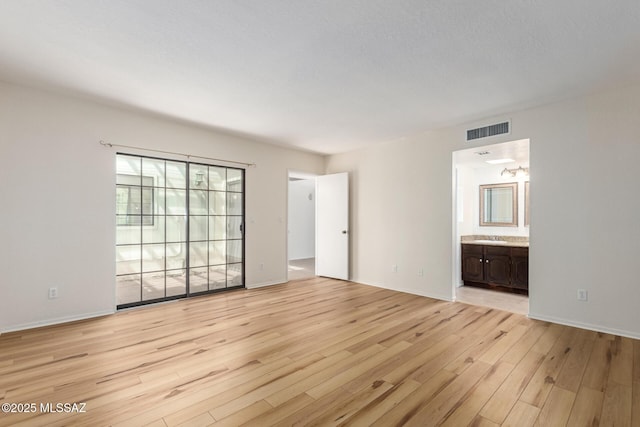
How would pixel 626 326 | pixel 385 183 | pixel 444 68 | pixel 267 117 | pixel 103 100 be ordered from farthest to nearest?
pixel 385 183 → pixel 267 117 → pixel 103 100 → pixel 626 326 → pixel 444 68

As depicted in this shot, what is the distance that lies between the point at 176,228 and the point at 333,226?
2963 mm

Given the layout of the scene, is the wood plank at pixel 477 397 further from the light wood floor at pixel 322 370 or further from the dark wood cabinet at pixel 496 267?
the dark wood cabinet at pixel 496 267

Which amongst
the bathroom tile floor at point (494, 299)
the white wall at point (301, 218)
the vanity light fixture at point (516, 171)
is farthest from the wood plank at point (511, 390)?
the white wall at point (301, 218)

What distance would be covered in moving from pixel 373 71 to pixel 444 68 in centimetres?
66

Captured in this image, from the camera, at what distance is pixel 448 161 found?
15.2 feet

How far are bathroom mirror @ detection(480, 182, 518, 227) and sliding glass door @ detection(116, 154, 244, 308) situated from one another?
4.73 metres


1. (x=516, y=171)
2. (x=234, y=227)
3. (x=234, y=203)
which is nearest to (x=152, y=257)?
(x=234, y=227)

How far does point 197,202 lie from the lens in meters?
4.84

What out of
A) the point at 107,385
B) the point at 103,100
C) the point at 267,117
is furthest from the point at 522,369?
the point at 103,100

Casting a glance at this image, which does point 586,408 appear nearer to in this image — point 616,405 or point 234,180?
point 616,405

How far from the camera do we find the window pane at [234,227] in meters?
5.21

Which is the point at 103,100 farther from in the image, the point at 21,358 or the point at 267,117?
the point at 21,358

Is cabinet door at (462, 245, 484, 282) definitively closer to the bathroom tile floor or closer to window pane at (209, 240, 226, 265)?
the bathroom tile floor

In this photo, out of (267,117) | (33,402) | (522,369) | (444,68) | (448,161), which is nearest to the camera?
(33,402)
